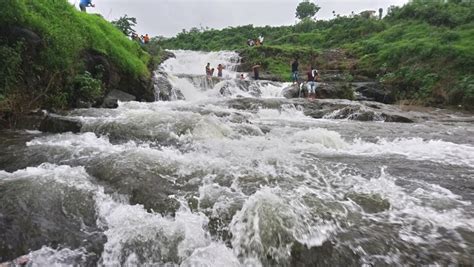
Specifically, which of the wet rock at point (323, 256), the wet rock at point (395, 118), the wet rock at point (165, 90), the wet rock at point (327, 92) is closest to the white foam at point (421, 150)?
the wet rock at point (323, 256)

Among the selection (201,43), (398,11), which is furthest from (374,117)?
(201,43)

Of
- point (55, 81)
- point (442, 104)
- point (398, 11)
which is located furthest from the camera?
point (398, 11)

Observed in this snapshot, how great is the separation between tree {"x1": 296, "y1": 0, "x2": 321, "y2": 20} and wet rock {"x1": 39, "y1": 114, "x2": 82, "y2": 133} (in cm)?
5846

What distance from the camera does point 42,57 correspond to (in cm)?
954

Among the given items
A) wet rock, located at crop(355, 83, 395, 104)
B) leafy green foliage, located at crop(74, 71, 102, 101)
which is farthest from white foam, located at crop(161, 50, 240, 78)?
leafy green foliage, located at crop(74, 71, 102, 101)

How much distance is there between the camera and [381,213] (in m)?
4.31

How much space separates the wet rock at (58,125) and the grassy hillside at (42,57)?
2.13ft

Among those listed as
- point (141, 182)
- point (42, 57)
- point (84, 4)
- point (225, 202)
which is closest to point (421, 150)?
point (225, 202)

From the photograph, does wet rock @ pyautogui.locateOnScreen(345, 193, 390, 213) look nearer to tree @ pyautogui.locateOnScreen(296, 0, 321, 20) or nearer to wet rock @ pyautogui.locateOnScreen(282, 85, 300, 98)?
wet rock @ pyautogui.locateOnScreen(282, 85, 300, 98)

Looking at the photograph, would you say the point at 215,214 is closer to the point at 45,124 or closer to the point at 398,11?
the point at 45,124

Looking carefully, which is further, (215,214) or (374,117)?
(374,117)

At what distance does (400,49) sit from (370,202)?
23.4 meters

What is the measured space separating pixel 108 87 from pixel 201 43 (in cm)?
3494

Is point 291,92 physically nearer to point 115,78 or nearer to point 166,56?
point 115,78
